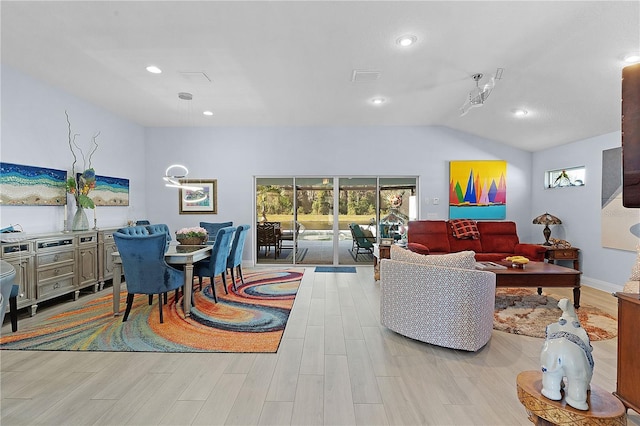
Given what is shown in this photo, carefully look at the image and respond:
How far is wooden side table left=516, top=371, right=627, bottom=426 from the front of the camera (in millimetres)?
1278

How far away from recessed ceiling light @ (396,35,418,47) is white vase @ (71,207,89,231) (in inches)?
187

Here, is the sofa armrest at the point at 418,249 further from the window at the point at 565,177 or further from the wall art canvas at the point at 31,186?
the wall art canvas at the point at 31,186

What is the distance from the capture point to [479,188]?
646 centimetres

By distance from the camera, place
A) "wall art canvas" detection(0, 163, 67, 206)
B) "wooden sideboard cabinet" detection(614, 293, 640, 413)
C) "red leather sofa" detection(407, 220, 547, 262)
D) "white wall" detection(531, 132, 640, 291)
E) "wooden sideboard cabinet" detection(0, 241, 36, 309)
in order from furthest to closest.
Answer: "red leather sofa" detection(407, 220, 547, 262) → "white wall" detection(531, 132, 640, 291) → "wall art canvas" detection(0, 163, 67, 206) → "wooden sideboard cabinet" detection(0, 241, 36, 309) → "wooden sideboard cabinet" detection(614, 293, 640, 413)

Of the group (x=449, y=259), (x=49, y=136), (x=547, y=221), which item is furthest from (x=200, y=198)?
(x=547, y=221)

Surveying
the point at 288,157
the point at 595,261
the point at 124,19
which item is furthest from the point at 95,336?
the point at 595,261

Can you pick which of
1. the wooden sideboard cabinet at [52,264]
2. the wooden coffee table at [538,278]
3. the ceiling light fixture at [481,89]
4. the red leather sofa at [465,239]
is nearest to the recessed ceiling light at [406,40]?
the ceiling light fixture at [481,89]

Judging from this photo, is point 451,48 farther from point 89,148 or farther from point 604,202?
point 89,148

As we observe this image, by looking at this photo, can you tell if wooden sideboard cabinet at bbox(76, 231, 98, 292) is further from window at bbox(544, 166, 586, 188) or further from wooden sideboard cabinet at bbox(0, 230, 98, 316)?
window at bbox(544, 166, 586, 188)

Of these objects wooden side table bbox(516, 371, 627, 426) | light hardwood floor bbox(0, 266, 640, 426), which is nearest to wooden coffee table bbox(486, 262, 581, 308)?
light hardwood floor bbox(0, 266, 640, 426)

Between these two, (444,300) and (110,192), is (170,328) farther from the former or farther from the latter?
(110,192)

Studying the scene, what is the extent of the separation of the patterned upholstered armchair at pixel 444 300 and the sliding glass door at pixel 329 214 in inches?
150

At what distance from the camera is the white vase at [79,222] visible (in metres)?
4.54

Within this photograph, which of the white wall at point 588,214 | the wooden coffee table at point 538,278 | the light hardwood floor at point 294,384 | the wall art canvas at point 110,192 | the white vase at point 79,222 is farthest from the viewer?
the wall art canvas at point 110,192
